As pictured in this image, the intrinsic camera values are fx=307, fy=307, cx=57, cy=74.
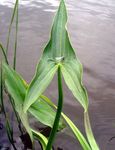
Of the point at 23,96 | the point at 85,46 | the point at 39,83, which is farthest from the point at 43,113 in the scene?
the point at 85,46

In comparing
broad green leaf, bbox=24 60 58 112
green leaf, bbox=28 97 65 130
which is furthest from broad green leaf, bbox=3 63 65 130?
broad green leaf, bbox=24 60 58 112

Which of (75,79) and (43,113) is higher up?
(75,79)

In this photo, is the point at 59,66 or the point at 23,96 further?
the point at 23,96

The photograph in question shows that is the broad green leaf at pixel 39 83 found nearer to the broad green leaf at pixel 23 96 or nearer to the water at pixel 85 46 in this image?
the broad green leaf at pixel 23 96

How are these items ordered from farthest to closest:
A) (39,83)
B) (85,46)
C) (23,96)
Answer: (85,46) → (23,96) → (39,83)

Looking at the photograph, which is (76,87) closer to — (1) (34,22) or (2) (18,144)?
(2) (18,144)

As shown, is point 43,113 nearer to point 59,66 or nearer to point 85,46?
point 59,66

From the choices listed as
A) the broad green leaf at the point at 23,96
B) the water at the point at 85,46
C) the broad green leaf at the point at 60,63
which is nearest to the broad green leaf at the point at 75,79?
the broad green leaf at the point at 60,63

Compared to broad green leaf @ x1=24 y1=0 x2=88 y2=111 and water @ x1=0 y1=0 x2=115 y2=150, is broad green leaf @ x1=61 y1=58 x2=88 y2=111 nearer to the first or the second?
broad green leaf @ x1=24 y1=0 x2=88 y2=111
